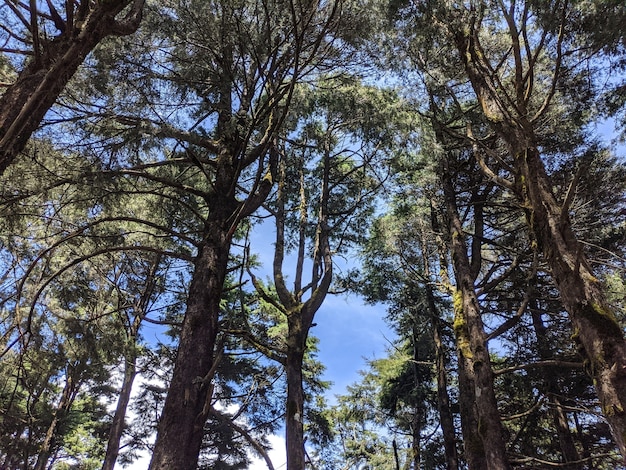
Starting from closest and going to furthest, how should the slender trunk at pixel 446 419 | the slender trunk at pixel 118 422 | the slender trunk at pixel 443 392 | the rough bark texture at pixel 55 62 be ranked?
the rough bark texture at pixel 55 62
the slender trunk at pixel 446 419
the slender trunk at pixel 443 392
the slender trunk at pixel 118 422

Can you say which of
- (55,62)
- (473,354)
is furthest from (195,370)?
(473,354)

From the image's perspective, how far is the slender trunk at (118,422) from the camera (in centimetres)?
1097

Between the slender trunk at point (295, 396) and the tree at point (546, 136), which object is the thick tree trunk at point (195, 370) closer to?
the slender trunk at point (295, 396)

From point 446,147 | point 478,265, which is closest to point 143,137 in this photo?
point 446,147

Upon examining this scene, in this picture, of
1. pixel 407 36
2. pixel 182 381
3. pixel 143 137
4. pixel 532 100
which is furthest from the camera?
pixel 532 100

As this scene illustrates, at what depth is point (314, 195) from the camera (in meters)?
10.8

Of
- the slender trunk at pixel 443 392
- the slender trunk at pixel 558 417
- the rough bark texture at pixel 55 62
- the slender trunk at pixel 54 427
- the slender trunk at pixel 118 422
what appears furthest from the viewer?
the slender trunk at pixel 118 422

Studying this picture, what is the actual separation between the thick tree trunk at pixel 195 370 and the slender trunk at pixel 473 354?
457cm

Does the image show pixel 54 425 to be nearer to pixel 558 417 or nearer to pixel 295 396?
pixel 295 396

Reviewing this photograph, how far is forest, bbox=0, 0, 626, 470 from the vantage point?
4.37m

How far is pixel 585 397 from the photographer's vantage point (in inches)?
416

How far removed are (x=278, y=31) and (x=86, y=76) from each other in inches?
115

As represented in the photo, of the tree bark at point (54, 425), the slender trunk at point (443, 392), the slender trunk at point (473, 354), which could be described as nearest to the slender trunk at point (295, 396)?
the slender trunk at point (473, 354)

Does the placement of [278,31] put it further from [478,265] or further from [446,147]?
[478,265]
